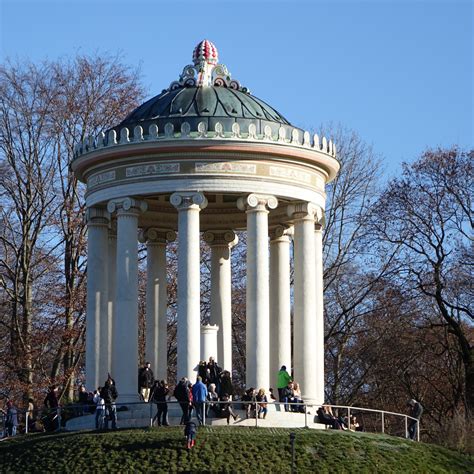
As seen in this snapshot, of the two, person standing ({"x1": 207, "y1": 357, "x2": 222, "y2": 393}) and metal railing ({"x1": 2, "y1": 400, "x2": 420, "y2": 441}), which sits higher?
person standing ({"x1": 207, "y1": 357, "x2": 222, "y2": 393})

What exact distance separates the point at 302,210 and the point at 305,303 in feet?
11.7

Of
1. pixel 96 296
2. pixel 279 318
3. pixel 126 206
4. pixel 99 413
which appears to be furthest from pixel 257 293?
pixel 99 413

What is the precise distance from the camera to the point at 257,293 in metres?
48.3

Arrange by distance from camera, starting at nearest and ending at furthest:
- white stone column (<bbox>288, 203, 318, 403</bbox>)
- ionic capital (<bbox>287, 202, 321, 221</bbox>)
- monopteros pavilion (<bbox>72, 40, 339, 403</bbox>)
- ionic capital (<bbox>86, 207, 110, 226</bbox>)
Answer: monopteros pavilion (<bbox>72, 40, 339, 403</bbox>) < white stone column (<bbox>288, 203, 318, 403</bbox>) < ionic capital (<bbox>287, 202, 321, 221</bbox>) < ionic capital (<bbox>86, 207, 110, 226</bbox>)

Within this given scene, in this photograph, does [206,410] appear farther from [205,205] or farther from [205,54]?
[205,54]

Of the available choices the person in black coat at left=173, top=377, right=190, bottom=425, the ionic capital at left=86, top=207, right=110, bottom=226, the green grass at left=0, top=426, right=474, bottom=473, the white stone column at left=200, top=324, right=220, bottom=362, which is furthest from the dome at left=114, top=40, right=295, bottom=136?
the green grass at left=0, top=426, right=474, bottom=473

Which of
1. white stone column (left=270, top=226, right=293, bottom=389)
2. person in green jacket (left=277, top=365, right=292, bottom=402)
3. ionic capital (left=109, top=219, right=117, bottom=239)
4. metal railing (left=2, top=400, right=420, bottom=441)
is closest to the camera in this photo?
metal railing (left=2, top=400, right=420, bottom=441)

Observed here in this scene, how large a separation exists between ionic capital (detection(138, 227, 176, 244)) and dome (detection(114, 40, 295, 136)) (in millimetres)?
5411

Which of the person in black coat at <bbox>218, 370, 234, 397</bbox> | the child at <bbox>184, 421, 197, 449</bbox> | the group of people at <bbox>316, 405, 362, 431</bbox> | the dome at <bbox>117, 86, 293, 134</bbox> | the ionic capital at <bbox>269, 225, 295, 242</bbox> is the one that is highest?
the dome at <bbox>117, 86, 293, 134</bbox>

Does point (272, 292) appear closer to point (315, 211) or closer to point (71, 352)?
point (315, 211)

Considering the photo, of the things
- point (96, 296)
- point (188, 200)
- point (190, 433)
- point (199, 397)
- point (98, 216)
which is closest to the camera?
point (190, 433)

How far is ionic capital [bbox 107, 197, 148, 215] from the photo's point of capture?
4956 centimetres

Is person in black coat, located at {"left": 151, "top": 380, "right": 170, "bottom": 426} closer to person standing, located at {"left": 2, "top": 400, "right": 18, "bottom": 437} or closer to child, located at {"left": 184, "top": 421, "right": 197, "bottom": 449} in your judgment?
child, located at {"left": 184, "top": 421, "right": 197, "bottom": 449}

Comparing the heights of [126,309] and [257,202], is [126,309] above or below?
below
